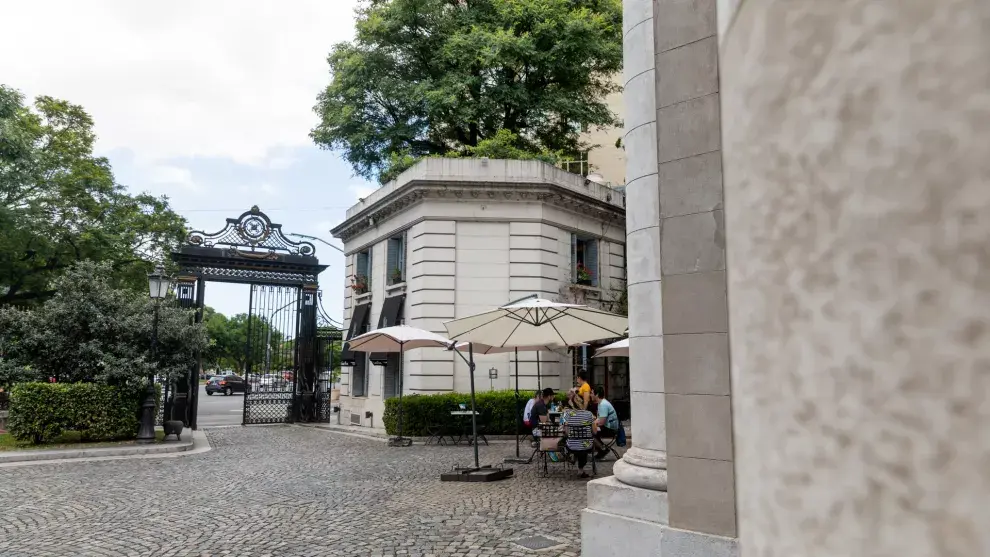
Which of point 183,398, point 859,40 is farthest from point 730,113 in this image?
point 183,398

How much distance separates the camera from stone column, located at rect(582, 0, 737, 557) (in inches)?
187

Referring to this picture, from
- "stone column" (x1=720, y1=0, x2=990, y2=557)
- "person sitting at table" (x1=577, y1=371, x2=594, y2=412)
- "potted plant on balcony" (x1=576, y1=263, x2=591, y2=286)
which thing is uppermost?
"potted plant on balcony" (x1=576, y1=263, x2=591, y2=286)

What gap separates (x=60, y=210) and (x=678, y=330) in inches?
1039

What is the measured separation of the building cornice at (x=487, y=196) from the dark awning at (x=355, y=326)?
362cm

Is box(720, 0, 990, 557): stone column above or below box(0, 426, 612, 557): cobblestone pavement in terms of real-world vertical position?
above

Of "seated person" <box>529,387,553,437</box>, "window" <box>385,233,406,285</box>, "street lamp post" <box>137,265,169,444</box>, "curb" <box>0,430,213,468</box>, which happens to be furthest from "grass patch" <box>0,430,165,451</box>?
"seated person" <box>529,387,553,437</box>

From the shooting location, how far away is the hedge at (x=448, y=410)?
18141 millimetres

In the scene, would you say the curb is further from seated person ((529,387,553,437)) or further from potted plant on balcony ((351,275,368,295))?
potted plant on balcony ((351,275,368,295))

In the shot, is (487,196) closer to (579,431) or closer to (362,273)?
(362,273)

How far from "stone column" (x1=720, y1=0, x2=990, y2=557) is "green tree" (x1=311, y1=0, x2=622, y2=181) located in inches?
927

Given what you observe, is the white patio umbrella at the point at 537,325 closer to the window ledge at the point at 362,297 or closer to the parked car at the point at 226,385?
the window ledge at the point at 362,297

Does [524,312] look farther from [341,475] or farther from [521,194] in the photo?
[521,194]

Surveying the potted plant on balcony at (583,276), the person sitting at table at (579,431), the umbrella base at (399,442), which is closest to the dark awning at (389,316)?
the umbrella base at (399,442)

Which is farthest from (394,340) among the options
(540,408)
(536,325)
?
(536,325)
